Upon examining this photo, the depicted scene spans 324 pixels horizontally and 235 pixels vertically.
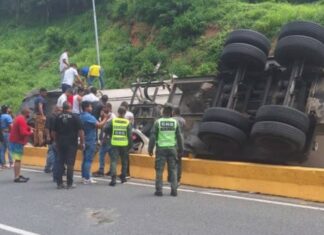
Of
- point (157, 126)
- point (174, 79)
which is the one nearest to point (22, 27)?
point (174, 79)

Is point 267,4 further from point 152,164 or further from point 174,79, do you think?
point 152,164

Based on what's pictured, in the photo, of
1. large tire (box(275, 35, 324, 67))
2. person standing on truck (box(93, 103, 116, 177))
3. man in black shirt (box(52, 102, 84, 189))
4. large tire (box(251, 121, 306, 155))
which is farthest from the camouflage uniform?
large tire (box(275, 35, 324, 67))

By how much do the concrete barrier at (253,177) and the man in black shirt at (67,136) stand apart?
1.80 meters

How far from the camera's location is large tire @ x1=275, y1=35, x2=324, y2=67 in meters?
11.1

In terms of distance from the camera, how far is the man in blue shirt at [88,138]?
12239mm

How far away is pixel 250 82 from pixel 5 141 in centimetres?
754

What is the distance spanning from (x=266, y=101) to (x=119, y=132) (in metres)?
2.96

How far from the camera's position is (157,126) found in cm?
1030

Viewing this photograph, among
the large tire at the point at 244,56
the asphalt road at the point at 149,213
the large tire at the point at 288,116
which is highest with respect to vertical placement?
the large tire at the point at 244,56

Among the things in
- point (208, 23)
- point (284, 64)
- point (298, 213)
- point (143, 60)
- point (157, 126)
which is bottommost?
point (298, 213)

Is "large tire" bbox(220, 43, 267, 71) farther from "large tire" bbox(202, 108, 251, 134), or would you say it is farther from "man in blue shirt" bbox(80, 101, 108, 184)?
"man in blue shirt" bbox(80, 101, 108, 184)

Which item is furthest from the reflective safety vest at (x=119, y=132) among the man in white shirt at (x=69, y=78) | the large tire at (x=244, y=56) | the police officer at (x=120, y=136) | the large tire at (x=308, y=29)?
the man in white shirt at (x=69, y=78)

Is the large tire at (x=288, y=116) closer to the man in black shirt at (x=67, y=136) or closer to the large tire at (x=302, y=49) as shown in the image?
the large tire at (x=302, y=49)

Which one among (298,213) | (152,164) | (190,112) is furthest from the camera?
(190,112)
